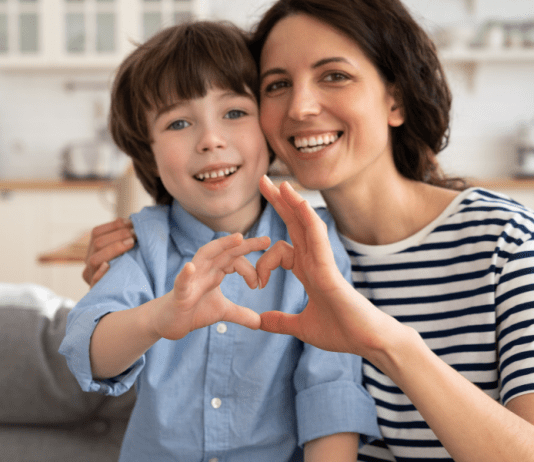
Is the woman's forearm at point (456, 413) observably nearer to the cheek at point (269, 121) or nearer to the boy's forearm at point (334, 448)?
the boy's forearm at point (334, 448)

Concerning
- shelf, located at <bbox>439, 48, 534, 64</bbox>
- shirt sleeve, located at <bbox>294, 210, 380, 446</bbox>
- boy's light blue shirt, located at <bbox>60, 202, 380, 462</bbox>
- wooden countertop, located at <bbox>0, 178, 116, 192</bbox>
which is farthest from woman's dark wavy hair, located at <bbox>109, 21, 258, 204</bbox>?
shelf, located at <bbox>439, 48, 534, 64</bbox>

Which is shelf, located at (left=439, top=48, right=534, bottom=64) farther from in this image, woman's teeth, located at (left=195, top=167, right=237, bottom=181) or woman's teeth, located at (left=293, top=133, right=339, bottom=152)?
woman's teeth, located at (left=195, top=167, right=237, bottom=181)

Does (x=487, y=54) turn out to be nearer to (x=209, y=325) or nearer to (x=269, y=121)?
(x=269, y=121)

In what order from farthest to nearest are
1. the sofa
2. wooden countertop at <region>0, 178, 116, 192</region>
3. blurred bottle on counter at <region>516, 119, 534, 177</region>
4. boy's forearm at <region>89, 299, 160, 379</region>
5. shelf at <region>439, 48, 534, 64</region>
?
shelf at <region>439, 48, 534, 64</region>
blurred bottle on counter at <region>516, 119, 534, 177</region>
wooden countertop at <region>0, 178, 116, 192</region>
the sofa
boy's forearm at <region>89, 299, 160, 379</region>

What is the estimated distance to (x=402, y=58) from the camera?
3.62ft

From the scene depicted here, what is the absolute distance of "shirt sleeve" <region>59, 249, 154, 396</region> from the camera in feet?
2.85

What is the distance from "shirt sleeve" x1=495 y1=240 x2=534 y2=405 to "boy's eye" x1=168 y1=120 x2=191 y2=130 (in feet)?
2.13

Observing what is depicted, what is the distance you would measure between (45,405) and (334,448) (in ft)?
2.11

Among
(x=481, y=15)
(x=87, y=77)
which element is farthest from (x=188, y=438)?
(x=481, y=15)

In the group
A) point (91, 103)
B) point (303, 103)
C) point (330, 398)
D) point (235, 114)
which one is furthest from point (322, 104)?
point (91, 103)

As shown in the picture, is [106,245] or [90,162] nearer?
[106,245]

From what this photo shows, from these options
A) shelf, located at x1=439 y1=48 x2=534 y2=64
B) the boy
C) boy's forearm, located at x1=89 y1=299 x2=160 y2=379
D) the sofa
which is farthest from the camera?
shelf, located at x1=439 y1=48 x2=534 y2=64

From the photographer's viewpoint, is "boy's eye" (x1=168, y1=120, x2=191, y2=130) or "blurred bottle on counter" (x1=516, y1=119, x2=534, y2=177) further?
"blurred bottle on counter" (x1=516, y1=119, x2=534, y2=177)

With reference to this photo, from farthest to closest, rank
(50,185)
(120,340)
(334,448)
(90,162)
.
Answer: (90,162)
(50,185)
(334,448)
(120,340)
